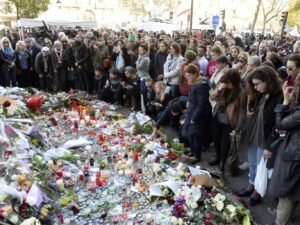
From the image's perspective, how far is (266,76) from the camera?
3889 millimetres

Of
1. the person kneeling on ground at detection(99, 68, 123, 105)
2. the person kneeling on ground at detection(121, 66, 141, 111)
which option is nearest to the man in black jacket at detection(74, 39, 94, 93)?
the person kneeling on ground at detection(99, 68, 123, 105)

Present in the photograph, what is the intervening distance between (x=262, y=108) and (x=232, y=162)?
1.28 metres

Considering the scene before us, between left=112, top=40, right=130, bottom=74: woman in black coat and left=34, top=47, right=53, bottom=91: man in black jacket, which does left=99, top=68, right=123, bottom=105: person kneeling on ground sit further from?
left=34, top=47, right=53, bottom=91: man in black jacket

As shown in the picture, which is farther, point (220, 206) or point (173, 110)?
point (173, 110)

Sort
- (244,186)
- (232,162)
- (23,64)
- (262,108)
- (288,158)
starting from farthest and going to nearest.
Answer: (23,64)
(232,162)
(244,186)
(262,108)
(288,158)

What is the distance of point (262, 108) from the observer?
3.99 meters

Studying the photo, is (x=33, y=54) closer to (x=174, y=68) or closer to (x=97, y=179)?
(x=174, y=68)

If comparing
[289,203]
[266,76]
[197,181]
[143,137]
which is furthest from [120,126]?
[289,203]

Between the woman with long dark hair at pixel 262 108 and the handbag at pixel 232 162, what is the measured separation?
2.15 feet

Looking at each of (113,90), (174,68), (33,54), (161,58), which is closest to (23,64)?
(33,54)

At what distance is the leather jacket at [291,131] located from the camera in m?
3.10

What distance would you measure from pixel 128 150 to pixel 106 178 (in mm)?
929

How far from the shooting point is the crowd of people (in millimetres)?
3395

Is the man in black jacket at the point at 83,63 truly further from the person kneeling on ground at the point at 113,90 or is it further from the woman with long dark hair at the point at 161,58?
the woman with long dark hair at the point at 161,58
